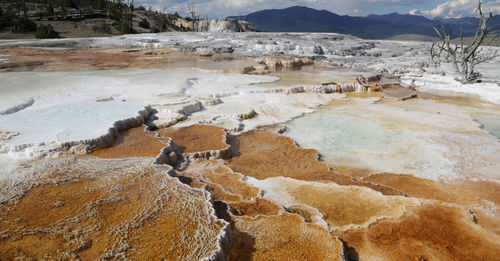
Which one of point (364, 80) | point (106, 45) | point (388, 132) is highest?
point (106, 45)

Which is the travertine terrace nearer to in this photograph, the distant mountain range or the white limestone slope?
the white limestone slope

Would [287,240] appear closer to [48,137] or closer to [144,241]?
[144,241]

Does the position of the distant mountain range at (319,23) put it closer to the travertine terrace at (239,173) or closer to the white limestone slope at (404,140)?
the white limestone slope at (404,140)

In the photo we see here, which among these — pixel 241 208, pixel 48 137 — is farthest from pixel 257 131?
pixel 48 137

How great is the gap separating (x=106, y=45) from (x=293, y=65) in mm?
12906

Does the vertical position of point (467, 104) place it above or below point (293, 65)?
below

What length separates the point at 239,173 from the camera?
405cm

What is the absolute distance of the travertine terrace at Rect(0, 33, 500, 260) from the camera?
99.5 inches

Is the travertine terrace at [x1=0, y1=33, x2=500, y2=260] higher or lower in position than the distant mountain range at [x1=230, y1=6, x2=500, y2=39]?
lower

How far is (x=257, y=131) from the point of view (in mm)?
5797

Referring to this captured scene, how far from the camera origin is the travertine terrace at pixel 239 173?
2.53 meters

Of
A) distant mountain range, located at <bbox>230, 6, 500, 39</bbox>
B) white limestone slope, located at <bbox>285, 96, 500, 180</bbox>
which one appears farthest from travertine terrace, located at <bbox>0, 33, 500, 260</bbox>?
distant mountain range, located at <bbox>230, 6, 500, 39</bbox>

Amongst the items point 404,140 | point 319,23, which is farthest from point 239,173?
point 319,23

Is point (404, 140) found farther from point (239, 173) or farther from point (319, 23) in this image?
point (319, 23)
